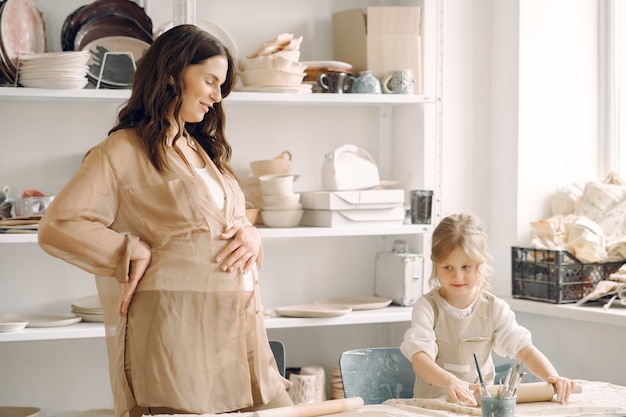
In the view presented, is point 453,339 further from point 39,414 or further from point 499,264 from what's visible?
point 39,414

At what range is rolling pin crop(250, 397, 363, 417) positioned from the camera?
68.4 inches

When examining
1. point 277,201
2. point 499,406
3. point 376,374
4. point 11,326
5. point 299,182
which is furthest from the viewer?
point 299,182

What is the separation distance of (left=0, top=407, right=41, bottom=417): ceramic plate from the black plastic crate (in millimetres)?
1927

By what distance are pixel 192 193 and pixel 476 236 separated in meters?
0.80

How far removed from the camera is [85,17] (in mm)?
3184

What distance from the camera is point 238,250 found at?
223 centimetres

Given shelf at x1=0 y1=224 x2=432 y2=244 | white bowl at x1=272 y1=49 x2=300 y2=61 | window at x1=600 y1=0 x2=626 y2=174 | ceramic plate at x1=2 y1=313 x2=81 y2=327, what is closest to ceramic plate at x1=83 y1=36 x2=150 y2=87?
white bowl at x1=272 y1=49 x2=300 y2=61

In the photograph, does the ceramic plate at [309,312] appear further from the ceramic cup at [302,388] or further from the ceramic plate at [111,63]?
the ceramic plate at [111,63]

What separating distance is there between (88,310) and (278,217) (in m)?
0.78

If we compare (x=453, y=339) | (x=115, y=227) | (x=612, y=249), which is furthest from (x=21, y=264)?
(x=612, y=249)

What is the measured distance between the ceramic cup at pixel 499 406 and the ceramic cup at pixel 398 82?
1808 mm

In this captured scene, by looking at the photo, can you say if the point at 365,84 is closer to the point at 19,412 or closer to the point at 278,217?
the point at 278,217

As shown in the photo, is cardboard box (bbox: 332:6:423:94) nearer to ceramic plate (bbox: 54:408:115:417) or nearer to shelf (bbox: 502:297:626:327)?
shelf (bbox: 502:297:626:327)

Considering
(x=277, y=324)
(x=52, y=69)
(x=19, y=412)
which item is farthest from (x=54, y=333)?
(x=52, y=69)
